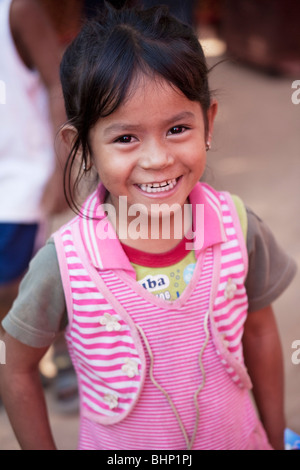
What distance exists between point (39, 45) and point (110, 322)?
0.93 m

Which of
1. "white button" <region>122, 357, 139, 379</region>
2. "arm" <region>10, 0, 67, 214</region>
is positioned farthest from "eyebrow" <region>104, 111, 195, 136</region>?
"arm" <region>10, 0, 67, 214</region>

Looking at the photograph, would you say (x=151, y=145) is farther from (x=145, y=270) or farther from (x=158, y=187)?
(x=145, y=270)

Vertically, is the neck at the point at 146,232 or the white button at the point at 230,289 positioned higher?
the neck at the point at 146,232

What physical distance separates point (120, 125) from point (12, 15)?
84 centimetres

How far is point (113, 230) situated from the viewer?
1.17 metres

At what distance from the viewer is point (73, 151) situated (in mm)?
1144

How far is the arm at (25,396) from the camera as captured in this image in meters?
1.19

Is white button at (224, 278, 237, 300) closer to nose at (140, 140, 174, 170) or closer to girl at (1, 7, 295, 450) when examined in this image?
girl at (1, 7, 295, 450)

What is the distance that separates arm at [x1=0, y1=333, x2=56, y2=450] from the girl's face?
35 centimetres

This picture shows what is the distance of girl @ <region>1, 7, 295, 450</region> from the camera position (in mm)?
1039

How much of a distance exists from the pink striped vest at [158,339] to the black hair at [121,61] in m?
0.20
